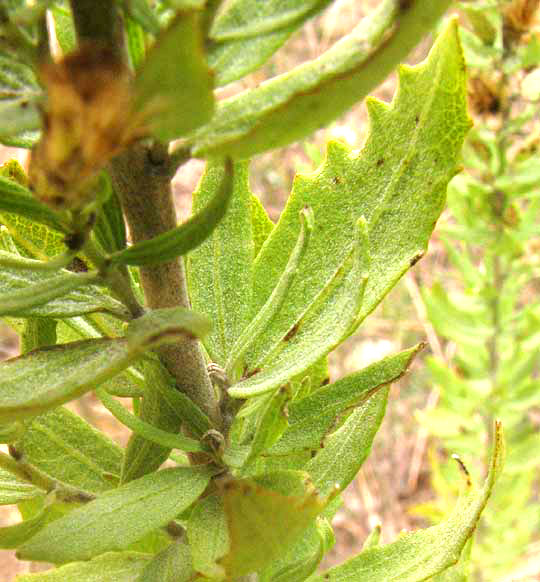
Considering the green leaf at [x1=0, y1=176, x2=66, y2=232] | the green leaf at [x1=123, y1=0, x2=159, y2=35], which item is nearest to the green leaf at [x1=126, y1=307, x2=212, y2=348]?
the green leaf at [x1=0, y1=176, x2=66, y2=232]

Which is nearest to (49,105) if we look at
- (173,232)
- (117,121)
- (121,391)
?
(117,121)

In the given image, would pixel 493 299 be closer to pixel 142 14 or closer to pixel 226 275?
pixel 226 275

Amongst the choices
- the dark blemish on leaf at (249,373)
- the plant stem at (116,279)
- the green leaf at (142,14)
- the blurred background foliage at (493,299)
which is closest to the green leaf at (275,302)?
the dark blemish on leaf at (249,373)

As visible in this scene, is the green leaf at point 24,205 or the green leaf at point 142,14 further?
the green leaf at point 24,205

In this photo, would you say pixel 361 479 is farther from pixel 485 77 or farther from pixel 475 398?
pixel 485 77

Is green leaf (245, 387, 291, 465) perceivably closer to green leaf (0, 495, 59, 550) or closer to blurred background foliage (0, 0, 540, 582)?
green leaf (0, 495, 59, 550)

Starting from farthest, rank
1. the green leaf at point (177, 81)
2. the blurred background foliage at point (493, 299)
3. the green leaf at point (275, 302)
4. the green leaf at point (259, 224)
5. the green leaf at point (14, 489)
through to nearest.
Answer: the blurred background foliage at point (493, 299) < the green leaf at point (259, 224) < the green leaf at point (14, 489) < the green leaf at point (275, 302) < the green leaf at point (177, 81)

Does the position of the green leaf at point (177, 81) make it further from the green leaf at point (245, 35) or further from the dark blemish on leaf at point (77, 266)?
the dark blemish on leaf at point (77, 266)
